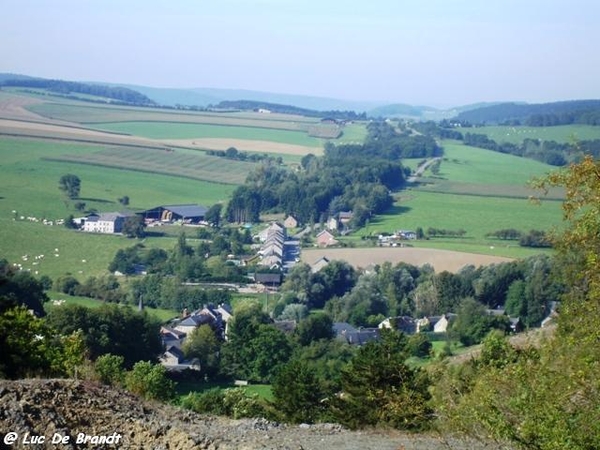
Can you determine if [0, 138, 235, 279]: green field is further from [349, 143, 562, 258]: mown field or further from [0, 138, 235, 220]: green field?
[349, 143, 562, 258]: mown field

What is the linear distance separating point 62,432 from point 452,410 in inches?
Result: 112

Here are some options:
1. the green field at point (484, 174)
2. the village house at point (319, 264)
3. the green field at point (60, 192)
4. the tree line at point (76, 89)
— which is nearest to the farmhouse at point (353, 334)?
the village house at point (319, 264)

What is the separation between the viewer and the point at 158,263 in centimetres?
3388

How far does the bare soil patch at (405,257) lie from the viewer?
33938 millimetres

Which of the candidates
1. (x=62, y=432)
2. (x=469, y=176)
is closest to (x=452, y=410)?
(x=62, y=432)

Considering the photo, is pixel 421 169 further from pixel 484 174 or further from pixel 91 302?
pixel 91 302

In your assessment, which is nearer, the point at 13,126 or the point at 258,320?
the point at 258,320

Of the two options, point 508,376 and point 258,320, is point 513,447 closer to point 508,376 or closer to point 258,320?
point 508,376

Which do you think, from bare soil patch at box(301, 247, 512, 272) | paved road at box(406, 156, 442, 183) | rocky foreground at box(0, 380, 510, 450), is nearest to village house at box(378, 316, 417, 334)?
bare soil patch at box(301, 247, 512, 272)

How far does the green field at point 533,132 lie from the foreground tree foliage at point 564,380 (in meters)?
56.4

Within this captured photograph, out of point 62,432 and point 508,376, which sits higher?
point 508,376

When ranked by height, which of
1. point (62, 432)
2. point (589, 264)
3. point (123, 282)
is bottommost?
point (123, 282)

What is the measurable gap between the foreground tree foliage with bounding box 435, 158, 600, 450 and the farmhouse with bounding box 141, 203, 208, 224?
119ft

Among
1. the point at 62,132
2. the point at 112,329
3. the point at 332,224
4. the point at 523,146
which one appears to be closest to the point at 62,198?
the point at 332,224
